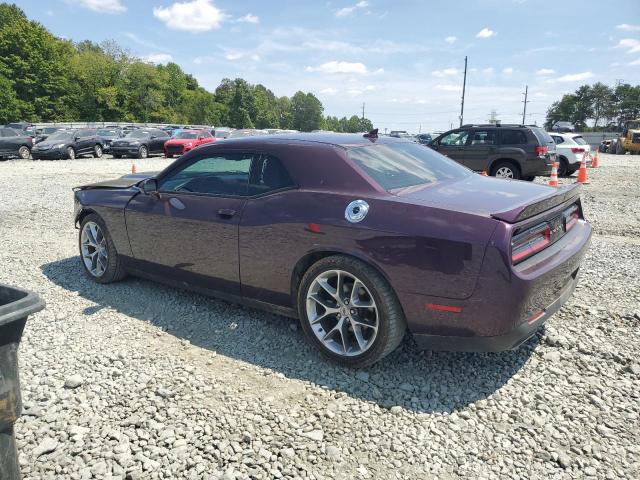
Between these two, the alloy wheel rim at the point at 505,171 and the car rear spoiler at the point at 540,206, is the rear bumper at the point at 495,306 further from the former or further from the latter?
the alloy wheel rim at the point at 505,171

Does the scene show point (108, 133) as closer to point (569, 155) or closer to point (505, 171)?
point (505, 171)

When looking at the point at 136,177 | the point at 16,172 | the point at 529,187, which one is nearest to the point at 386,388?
the point at 529,187

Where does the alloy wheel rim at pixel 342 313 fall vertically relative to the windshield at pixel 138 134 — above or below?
below

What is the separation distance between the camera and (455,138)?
13.1 meters

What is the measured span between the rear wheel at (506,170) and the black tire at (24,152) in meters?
20.5

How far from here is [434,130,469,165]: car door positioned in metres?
12.9

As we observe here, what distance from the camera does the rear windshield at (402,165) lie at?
327 cm

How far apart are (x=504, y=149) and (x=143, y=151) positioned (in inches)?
709

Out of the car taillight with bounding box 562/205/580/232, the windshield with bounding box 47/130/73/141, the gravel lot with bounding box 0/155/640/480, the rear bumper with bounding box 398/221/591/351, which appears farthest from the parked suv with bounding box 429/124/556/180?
the windshield with bounding box 47/130/73/141

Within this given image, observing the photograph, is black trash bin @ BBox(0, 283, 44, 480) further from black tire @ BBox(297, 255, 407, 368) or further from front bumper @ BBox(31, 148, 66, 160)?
front bumper @ BBox(31, 148, 66, 160)

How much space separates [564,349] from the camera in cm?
332

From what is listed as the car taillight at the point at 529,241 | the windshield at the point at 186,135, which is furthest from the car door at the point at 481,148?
the windshield at the point at 186,135

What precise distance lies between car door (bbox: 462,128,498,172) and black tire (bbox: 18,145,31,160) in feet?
64.7

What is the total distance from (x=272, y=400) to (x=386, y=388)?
0.71 metres
